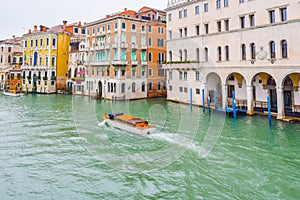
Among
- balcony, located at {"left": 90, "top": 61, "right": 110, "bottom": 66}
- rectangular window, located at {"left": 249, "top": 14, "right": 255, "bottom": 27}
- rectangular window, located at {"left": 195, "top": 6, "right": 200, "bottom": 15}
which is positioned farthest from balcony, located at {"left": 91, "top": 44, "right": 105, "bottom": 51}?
rectangular window, located at {"left": 249, "top": 14, "right": 255, "bottom": 27}

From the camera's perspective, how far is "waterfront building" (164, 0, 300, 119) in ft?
57.8

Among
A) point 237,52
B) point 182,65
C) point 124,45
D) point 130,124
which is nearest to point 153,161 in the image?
point 130,124

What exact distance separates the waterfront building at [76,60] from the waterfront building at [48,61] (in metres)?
1.28

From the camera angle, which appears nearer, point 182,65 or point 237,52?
point 237,52

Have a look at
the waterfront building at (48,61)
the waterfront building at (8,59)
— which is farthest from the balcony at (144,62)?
the waterfront building at (8,59)

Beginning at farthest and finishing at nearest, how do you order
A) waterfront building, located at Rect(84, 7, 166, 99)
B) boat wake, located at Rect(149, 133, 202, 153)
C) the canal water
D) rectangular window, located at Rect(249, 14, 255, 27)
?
waterfront building, located at Rect(84, 7, 166, 99), rectangular window, located at Rect(249, 14, 255, 27), boat wake, located at Rect(149, 133, 202, 153), the canal water

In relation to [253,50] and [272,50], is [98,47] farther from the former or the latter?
[272,50]

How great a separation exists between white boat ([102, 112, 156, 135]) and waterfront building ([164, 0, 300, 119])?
28.2 ft

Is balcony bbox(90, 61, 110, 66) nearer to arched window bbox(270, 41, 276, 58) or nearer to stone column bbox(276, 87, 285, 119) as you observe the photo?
arched window bbox(270, 41, 276, 58)

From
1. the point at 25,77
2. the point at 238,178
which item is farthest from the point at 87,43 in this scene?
the point at 238,178

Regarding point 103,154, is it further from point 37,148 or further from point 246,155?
point 246,155

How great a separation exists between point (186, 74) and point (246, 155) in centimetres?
1679

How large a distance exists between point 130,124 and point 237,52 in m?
11.2

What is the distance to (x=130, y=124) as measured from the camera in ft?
49.4
